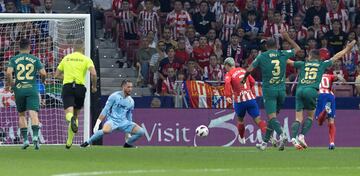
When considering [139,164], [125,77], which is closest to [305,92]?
[139,164]

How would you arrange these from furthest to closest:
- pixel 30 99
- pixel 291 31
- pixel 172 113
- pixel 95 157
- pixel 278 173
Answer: pixel 291 31, pixel 172 113, pixel 30 99, pixel 95 157, pixel 278 173

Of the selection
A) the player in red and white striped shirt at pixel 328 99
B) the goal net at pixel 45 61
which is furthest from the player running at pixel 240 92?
the goal net at pixel 45 61

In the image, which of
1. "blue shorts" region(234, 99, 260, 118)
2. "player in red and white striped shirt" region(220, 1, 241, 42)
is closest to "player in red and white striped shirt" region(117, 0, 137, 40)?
"player in red and white striped shirt" region(220, 1, 241, 42)

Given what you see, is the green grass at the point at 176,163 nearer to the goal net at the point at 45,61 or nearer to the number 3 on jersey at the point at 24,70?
the number 3 on jersey at the point at 24,70

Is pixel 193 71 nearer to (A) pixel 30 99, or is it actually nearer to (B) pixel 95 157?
(A) pixel 30 99

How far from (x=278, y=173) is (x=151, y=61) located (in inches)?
618

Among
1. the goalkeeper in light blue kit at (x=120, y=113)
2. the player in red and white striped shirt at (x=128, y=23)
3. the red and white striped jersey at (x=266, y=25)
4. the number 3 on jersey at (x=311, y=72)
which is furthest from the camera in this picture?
the red and white striped jersey at (x=266, y=25)

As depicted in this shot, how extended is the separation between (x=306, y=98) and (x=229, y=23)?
9583 millimetres

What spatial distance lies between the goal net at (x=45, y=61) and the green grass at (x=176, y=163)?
17.9 ft

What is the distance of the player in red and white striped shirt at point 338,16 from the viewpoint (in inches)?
1262

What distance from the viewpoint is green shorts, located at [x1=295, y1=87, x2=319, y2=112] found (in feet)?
71.9

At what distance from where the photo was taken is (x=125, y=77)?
2983cm

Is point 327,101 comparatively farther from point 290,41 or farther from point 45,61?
point 45,61

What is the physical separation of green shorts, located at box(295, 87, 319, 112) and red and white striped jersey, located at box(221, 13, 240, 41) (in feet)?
30.2
